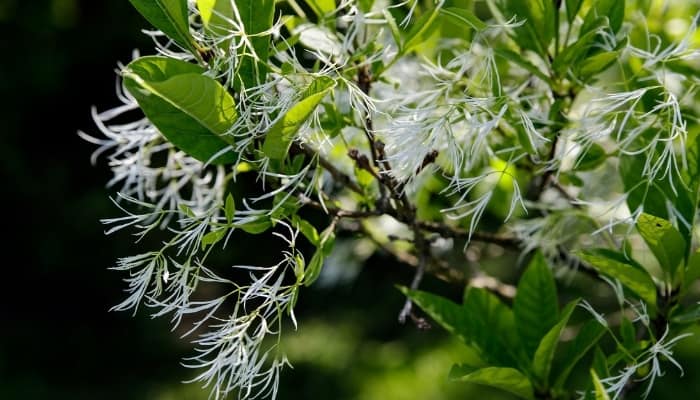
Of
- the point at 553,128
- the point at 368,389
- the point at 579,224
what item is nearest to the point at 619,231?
the point at 579,224

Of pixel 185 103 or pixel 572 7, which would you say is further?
pixel 572 7

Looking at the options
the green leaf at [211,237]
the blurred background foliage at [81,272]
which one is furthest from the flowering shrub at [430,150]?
the blurred background foliage at [81,272]

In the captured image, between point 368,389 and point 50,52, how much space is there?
5.23ft

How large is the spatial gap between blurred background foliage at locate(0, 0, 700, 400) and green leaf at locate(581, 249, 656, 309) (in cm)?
199

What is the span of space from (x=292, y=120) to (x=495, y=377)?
0.60 feet

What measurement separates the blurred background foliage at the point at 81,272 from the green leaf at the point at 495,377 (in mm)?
1979

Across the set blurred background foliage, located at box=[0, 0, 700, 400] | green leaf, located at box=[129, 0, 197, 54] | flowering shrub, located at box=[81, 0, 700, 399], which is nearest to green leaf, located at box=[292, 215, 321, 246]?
flowering shrub, located at box=[81, 0, 700, 399]

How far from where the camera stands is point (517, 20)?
55 centimetres

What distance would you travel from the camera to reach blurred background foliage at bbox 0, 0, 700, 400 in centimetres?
265

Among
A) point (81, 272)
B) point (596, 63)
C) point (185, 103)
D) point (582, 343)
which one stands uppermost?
point (185, 103)

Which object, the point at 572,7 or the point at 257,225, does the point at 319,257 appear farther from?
the point at 572,7

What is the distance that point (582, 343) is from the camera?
525 mm

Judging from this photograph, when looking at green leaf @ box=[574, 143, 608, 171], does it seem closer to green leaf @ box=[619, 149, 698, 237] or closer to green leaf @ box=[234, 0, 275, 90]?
green leaf @ box=[619, 149, 698, 237]

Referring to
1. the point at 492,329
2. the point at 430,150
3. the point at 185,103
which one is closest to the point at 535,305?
the point at 492,329
